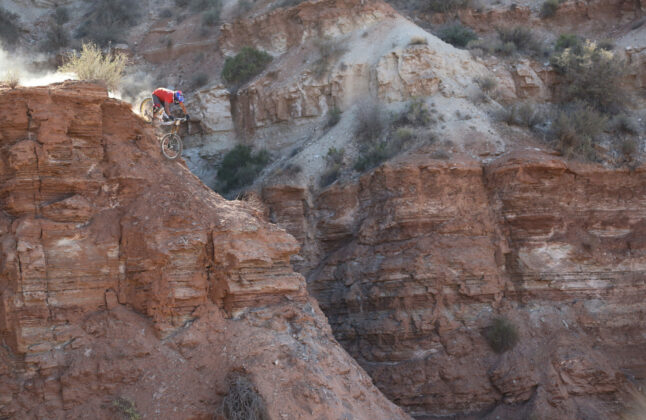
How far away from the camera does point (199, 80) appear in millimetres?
27531

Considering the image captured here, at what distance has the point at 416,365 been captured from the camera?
17375 mm

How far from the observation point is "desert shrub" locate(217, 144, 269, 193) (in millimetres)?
22828

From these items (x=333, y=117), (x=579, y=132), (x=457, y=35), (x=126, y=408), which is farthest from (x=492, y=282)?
(x=457, y=35)

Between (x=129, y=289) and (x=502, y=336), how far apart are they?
992 centimetres

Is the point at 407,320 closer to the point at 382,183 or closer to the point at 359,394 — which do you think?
the point at 382,183

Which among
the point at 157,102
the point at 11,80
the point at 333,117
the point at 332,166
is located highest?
the point at 11,80

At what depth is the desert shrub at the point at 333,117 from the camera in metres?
22.9

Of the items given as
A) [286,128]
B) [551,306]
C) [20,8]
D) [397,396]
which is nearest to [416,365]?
[397,396]

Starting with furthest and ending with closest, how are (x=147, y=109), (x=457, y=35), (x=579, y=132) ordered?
(x=457, y=35) < (x=579, y=132) < (x=147, y=109)

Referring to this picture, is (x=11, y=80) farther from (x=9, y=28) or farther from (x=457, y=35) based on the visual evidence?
(x=9, y=28)

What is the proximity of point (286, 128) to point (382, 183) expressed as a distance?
254 inches

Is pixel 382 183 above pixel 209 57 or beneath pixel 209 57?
beneath

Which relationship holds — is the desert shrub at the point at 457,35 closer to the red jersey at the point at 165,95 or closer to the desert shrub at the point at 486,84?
the desert shrub at the point at 486,84

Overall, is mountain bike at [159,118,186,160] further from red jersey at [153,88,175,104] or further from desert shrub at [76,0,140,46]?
desert shrub at [76,0,140,46]
